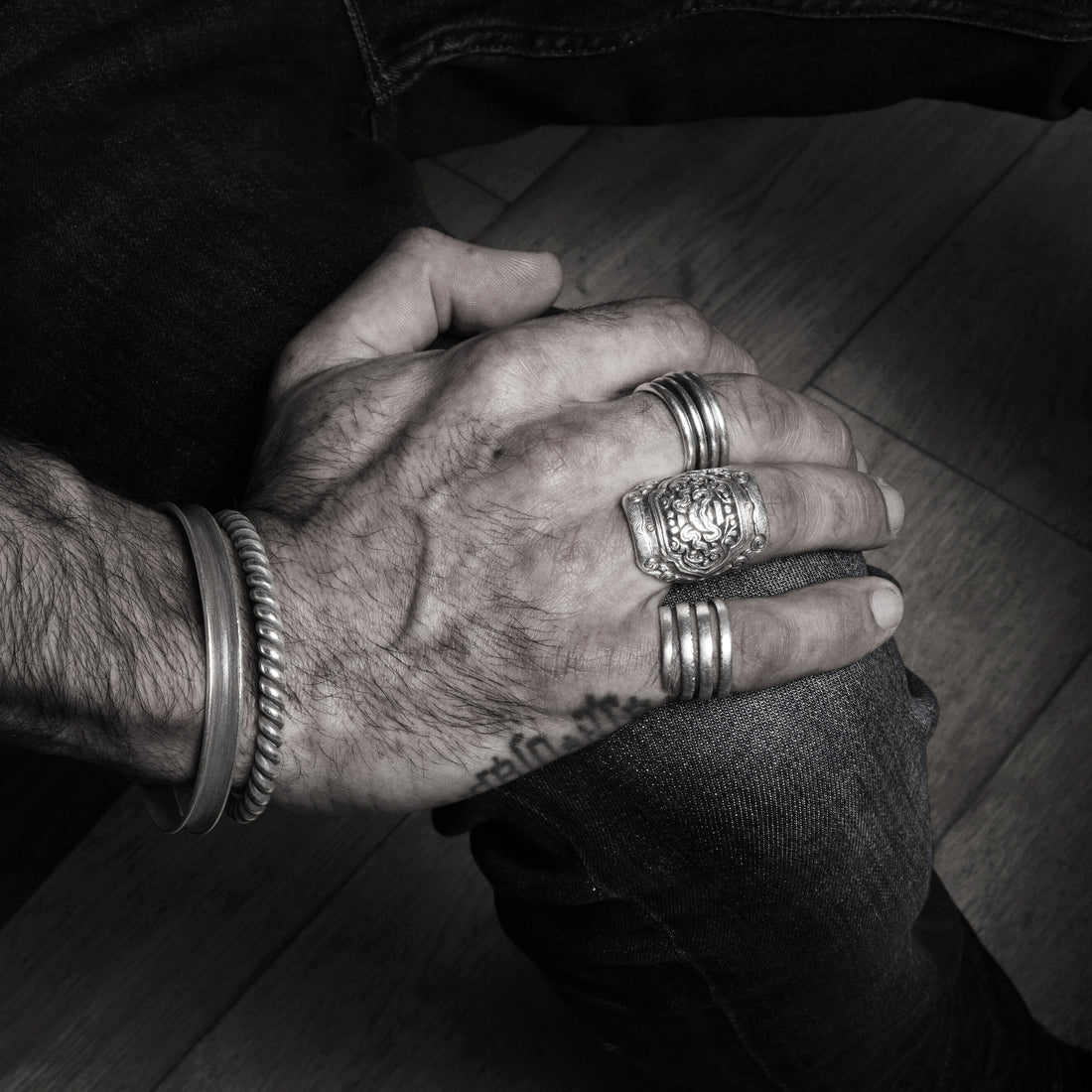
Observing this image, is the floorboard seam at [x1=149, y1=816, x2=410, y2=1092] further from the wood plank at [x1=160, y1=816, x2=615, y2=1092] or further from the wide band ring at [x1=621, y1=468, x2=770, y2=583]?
the wide band ring at [x1=621, y1=468, x2=770, y2=583]

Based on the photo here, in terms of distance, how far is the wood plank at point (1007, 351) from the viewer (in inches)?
51.1

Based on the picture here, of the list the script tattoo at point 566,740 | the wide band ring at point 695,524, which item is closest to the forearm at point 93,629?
the script tattoo at point 566,740

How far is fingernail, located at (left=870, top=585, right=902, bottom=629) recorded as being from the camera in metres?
0.72

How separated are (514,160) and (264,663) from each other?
3.56 ft

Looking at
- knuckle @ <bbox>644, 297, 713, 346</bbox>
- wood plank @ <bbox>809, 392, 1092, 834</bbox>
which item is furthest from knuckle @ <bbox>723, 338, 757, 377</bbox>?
wood plank @ <bbox>809, 392, 1092, 834</bbox>

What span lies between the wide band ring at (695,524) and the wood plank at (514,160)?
3.11 feet

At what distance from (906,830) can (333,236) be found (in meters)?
0.58

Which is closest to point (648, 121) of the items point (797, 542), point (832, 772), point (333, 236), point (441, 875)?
point (333, 236)

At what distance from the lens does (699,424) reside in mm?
712

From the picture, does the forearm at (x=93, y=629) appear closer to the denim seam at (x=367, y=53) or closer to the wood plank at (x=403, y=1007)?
the denim seam at (x=367, y=53)

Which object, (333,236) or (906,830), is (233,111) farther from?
(906,830)

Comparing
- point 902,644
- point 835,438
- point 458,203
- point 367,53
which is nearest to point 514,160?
point 458,203

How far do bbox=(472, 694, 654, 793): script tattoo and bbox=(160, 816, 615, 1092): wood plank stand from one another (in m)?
0.52

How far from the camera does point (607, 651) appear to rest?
2.18ft
